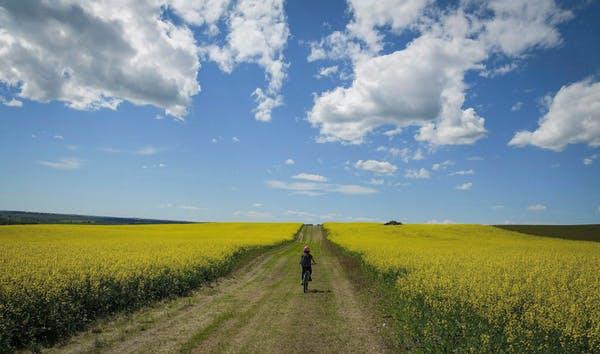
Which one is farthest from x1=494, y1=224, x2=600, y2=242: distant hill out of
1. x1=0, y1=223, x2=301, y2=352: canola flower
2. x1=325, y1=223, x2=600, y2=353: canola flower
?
x1=0, y1=223, x2=301, y2=352: canola flower

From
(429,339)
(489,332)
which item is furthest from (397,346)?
(489,332)

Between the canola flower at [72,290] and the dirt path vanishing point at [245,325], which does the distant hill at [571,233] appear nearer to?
the dirt path vanishing point at [245,325]

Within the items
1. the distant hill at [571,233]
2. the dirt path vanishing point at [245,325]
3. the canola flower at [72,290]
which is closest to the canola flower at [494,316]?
the dirt path vanishing point at [245,325]

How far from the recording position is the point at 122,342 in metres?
10.4

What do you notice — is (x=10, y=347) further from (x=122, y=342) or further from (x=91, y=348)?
(x=122, y=342)

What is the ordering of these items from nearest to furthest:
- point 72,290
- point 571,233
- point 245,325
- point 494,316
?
point 494,316 → point 245,325 → point 72,290 → point 571,233

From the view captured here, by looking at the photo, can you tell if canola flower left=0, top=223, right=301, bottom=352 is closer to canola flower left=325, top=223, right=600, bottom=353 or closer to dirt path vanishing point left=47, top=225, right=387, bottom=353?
dirt path vanishing point left=47, top=225, right=387, bottom=353

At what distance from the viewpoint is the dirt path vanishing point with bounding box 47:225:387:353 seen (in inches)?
398

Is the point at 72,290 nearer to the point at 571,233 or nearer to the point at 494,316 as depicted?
the point at 494,316

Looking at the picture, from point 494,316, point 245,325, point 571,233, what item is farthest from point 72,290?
point 571,233

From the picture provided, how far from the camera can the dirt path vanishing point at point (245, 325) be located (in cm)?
1012

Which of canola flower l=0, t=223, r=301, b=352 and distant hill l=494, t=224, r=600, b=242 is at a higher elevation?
distant hill l=494, t=224, r=600, b=242

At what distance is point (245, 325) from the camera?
12.0 m

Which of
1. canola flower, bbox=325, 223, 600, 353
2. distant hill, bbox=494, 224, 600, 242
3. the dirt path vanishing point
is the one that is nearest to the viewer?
canola flower, bbox=325, 223, 600, 353
